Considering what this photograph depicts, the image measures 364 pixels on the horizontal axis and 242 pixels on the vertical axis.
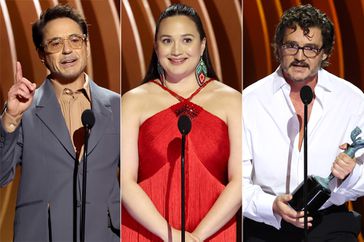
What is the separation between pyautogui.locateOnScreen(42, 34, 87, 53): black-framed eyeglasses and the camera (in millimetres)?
2719

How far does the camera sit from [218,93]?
2748 millimetres

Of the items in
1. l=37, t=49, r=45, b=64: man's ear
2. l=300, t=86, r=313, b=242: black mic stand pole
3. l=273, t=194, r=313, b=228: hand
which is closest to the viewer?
l=300, t=86, r=313, b=242: black mic stand pole

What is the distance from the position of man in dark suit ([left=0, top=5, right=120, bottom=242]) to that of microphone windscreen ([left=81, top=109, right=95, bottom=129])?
12cm

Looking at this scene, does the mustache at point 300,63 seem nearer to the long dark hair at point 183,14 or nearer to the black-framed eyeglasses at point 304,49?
the black-framed eyeglasses at point 304,49

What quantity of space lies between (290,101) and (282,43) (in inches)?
9.7

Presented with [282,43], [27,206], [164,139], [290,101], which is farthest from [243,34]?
[27,206]

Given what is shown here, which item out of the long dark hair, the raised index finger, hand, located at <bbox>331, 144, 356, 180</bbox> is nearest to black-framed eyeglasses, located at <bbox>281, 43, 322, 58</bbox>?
the long dark hair

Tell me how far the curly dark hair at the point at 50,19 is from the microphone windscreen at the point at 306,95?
3.08ft

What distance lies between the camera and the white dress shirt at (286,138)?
268 centimetres

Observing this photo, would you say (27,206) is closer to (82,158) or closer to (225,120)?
(82,158)

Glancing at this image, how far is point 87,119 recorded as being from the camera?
2.60 m

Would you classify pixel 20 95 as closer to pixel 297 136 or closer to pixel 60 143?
pixel 60 143

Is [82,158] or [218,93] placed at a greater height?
[218,93]

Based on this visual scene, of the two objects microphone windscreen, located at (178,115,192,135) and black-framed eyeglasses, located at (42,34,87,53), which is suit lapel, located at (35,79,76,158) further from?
microphone windscreen, located at (178,115,192,135)
